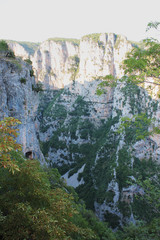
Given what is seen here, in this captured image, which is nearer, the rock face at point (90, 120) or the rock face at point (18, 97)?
the rock face at point (18, 97)

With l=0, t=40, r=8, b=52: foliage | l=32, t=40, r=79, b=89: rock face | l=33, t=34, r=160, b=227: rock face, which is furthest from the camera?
l=32, t=40, r=79, b=89: rock face

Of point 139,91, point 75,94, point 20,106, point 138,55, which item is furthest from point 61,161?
point 138,55

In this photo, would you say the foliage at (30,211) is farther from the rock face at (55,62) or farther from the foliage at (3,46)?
the rock face at (55,62)

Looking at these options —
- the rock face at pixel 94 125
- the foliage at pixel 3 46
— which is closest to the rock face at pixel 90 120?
the rock face at pixel 94 125

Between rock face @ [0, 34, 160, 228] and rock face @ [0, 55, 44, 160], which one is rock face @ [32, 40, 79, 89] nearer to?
rock face @ [0, 34, 160, 228]

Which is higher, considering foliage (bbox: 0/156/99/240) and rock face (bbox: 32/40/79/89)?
rock face (bbox: 32/40/79/89)

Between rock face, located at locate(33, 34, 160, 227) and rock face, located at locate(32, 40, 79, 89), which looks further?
rock face, located at locate(32, 40, 79, 89)

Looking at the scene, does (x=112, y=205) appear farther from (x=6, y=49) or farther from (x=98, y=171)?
(x=6, y=49)

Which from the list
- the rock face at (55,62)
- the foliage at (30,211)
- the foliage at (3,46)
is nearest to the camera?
the foliage at (30,211)

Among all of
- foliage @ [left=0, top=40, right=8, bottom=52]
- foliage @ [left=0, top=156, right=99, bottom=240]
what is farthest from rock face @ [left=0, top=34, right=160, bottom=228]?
foliage @ [left=0, top=156, right=99, bottom=240]

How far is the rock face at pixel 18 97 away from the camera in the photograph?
1194cm

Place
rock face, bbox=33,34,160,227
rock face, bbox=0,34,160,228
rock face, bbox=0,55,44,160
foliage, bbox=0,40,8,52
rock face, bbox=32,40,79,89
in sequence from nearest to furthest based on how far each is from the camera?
rock face, bbox=0,55,44,160, foliage, bbox=0,40,8,52, rock face, bbox=0,34,160,228, rock face, bbox=33,34,160,227, rock face, bbox=32,40,79,89

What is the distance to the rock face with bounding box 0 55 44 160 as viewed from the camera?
11938 mm

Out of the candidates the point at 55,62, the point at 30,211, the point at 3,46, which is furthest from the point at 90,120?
the point at 30,211
